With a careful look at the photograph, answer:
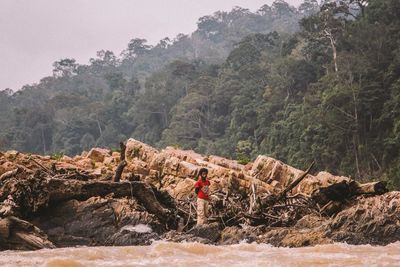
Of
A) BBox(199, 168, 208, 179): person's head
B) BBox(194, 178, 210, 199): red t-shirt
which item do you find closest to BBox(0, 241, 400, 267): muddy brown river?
BBox(194, 178, 210, 199): red t-shirt

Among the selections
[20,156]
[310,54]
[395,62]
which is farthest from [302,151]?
[20,156]

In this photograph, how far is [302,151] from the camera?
3400 cm

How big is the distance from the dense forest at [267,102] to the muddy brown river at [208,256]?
15.6 meters

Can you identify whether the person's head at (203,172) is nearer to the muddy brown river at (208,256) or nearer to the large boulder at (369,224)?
the muddy brown river at (208,256)

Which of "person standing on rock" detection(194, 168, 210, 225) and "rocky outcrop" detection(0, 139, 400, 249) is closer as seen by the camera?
"rocky outcrop" detection(0, 139, 400, 249)

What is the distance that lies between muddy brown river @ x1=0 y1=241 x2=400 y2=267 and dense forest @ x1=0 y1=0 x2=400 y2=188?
51.3 feet

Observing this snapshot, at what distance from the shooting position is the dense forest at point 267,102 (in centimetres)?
3056

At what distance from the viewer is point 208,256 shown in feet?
27.4

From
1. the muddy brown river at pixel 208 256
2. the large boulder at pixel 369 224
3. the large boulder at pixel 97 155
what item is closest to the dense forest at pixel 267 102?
the large boulder at pixel 97 155

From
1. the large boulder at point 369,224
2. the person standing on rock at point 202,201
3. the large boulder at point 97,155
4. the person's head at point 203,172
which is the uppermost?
the person's head at point 203,172

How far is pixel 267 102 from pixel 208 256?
123 feet

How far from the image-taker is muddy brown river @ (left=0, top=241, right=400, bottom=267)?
7.45 meters

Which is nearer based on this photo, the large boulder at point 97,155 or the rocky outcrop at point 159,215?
the rocky outcrop at point 159,215

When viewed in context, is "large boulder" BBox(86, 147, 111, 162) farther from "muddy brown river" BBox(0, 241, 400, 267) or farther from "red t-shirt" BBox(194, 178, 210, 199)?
"muddy brown river" BBox(0, 241, 400, 267)
